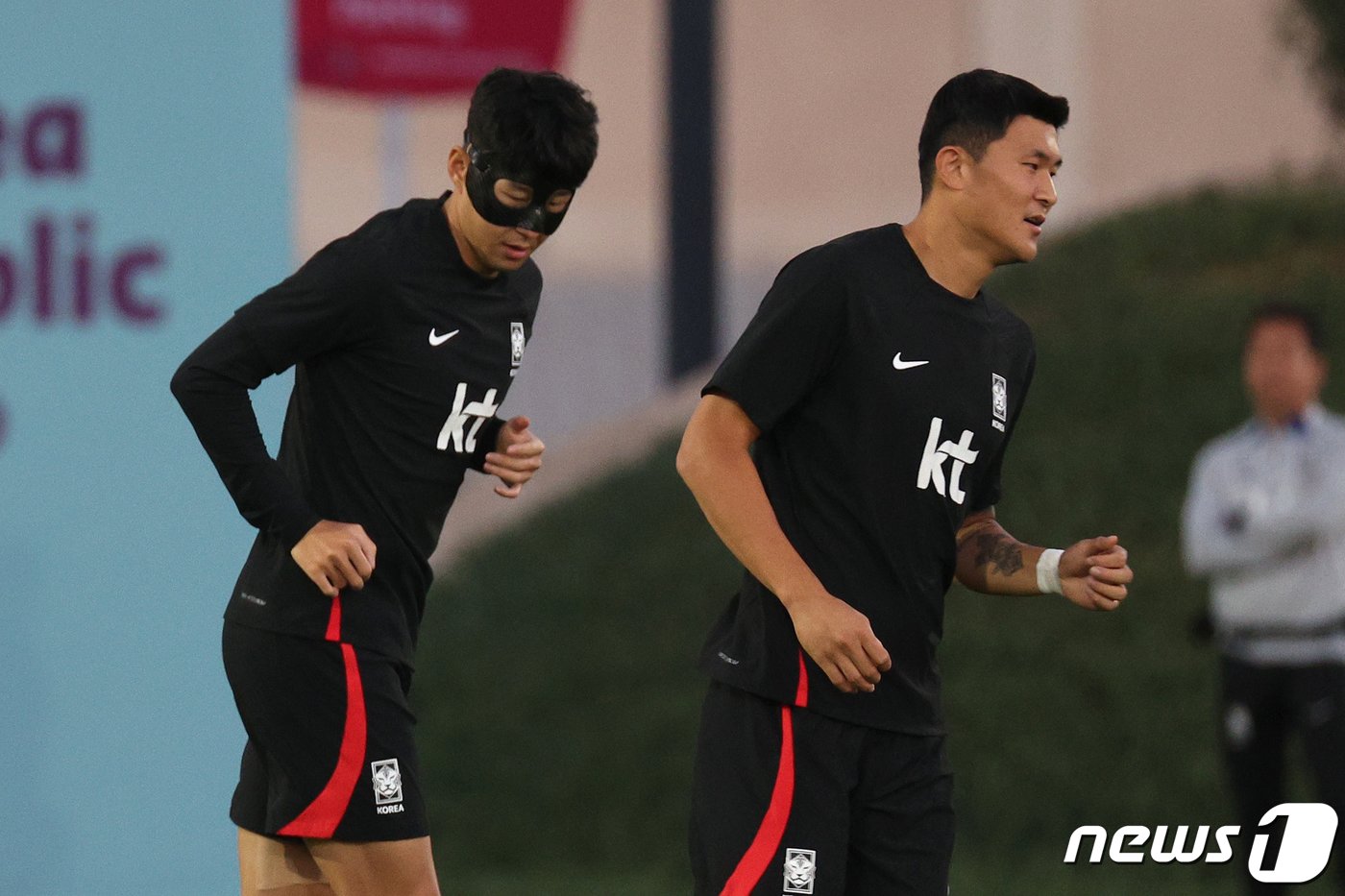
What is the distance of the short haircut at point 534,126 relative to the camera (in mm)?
4535

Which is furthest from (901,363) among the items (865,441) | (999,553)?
(999,553)

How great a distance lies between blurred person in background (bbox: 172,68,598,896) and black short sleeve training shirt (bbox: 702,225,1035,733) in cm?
60

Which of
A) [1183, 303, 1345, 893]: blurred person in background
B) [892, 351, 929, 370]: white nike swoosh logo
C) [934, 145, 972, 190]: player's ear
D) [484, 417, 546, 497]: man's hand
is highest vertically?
[934, 145, 972, 190]: player's ear

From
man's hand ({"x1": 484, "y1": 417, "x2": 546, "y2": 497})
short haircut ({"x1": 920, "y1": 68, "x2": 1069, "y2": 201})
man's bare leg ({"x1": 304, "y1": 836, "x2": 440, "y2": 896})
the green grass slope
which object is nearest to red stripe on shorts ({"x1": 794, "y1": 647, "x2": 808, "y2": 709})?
man's hand ({"x1": 484, "y1": 417, "x2": 546, "y2": 497})

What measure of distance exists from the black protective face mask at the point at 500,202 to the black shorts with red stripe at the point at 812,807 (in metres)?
1.04

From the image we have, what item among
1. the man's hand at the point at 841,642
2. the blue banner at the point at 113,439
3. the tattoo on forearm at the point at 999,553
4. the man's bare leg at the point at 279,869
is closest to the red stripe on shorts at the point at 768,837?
the man's hand at the point at 841,642

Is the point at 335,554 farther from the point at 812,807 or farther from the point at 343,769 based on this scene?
the point at 812,807

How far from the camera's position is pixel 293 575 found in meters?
4.61

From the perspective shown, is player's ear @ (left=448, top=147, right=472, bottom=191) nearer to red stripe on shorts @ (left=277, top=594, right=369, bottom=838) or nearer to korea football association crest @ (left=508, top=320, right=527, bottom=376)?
korea football association crest @ (left=508, top=320, right=527, bottom=376)

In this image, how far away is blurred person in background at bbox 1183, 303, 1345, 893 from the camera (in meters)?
8.00

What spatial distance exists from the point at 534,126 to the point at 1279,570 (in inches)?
176

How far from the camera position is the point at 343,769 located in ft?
14.9

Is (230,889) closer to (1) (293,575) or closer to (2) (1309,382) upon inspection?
(1) (293,575)

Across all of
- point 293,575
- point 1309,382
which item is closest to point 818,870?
point 293,575
